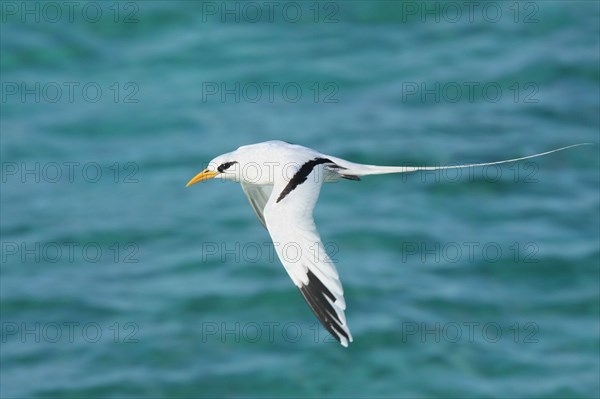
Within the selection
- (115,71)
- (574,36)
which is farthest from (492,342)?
(115,71)

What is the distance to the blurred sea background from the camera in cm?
2383

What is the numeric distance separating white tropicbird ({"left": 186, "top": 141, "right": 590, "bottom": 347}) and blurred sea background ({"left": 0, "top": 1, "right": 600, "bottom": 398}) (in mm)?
9888

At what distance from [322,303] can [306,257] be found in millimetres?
486

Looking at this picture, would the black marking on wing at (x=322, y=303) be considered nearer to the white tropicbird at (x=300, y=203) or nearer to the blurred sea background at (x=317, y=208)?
the white tropicbird at (x=300, y=203)

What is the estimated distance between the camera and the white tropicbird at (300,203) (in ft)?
38.5

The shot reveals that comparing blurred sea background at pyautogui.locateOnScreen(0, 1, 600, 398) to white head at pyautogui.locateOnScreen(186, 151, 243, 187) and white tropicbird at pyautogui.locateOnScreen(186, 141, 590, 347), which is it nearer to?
white tropicbird at pyautogui.locateOnScreen(186, 141, 590, 347)

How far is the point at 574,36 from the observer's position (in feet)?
102

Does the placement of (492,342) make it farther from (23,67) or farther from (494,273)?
(23,67)

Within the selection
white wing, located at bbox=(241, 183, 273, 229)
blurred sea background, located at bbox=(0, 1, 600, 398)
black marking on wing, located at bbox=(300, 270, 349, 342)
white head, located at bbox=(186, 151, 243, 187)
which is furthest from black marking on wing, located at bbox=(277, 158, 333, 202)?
blurred sea background, located at bbox=(0, 1, 600, 398)

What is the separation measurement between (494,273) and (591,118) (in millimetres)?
5472

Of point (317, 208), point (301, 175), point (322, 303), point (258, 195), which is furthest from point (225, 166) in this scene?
point (317, 208)

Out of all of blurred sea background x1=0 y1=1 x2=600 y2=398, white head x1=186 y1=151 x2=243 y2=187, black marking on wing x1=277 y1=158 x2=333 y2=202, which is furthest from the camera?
blurred sea background x1=0 y1=1 x2=600 y2=398

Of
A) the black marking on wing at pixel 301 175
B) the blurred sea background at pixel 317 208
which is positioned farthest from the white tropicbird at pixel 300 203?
the blurred sea background at pixel 317 208

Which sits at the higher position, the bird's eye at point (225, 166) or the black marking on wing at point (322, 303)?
the bird's eye at point (225, 166)
